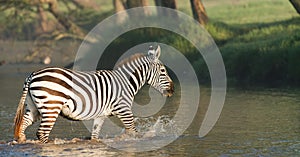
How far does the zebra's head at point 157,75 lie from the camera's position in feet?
49.4

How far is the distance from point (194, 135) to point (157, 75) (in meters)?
1.19

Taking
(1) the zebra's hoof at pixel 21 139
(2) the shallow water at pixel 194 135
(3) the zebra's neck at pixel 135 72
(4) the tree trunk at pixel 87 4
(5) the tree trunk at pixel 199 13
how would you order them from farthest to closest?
(4) the tree trunk at pixel 87 4 → (5) the tree trunk at pixel 199 13 → (3) the zebra's neck at pixel 135 72 → (1) the zebra's hoof at pixel 21 139 → (2) the shallow water at pixel 194 135

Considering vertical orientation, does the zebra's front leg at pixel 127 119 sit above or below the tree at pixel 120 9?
below

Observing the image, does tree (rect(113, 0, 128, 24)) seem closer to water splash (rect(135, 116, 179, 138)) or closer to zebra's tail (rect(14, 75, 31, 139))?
water splash (rect(135, 116, 179, 138))

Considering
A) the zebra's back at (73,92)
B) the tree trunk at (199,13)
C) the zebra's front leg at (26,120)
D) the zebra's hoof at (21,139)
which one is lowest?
the zebra's hoof at (21,139)

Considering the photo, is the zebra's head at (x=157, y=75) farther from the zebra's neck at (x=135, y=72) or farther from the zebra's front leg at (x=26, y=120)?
the zebra's front leg at (x=26, y=120)

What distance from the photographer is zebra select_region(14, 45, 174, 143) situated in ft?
44.2

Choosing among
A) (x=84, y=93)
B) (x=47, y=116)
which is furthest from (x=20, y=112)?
(x=84, y=93)

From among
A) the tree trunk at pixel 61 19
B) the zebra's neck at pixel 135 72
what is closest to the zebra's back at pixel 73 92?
the zebra's neck at pixel 135 72

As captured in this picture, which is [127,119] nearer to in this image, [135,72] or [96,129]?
[96,129]

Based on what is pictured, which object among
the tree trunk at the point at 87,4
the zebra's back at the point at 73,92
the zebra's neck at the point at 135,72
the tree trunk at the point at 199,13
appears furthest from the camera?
the tree trunk at the point at 87,4

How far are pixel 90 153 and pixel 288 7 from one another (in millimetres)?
31720

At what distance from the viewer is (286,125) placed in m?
15.8

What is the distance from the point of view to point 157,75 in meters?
15.1
